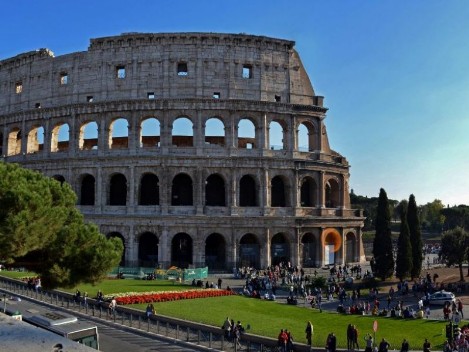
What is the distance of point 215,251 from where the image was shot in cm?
4125

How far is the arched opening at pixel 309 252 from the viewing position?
40.8 m

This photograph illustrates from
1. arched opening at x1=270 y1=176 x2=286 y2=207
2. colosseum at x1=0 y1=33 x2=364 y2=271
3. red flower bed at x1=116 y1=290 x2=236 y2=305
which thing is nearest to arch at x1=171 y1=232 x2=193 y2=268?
colosseum at x1=0 y1=33 x2=364 y2=271

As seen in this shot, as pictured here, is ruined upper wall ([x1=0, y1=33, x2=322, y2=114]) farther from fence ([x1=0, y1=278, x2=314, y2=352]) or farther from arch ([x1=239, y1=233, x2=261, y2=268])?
fence ([x1=0, y1=278, x2=314, y2=352])

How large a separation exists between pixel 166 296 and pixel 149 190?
1665cm

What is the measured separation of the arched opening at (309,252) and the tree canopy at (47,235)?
24936 millimetres

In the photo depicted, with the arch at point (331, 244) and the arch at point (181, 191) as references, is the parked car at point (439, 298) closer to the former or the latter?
the arch at point (331, 244)

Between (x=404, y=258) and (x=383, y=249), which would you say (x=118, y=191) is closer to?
(x=383, y=249)

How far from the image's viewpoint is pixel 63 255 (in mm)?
16172

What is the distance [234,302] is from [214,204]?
1618 centimetres

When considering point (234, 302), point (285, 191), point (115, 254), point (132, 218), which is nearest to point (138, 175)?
point (132, 218)

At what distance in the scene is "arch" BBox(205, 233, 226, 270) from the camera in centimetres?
3944

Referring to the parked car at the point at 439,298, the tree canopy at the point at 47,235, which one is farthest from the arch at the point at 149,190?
the parked car at the point at 439,298

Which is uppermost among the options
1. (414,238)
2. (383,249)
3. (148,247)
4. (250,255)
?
(414,238)

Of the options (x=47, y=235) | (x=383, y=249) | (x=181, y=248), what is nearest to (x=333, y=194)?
(x=383, y=249)
